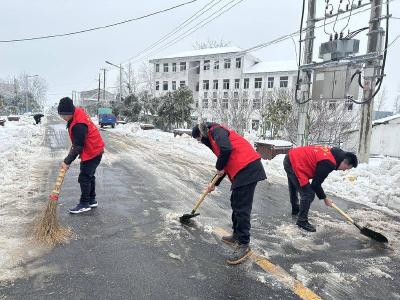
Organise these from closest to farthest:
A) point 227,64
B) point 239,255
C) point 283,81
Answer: point 239,255, point 283,81, point 227,64

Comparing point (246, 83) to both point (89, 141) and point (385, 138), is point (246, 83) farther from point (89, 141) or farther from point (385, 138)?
point (89, 141)

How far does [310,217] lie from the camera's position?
208 inches

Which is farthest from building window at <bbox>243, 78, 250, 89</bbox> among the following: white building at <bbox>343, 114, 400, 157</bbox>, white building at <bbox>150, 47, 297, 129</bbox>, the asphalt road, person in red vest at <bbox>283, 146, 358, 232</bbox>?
person in red vest at <bbox>283, 146, 358, 232</bbox>

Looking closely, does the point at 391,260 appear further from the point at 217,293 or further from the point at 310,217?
the point at 217,293

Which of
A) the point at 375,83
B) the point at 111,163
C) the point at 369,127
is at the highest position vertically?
the point at 375,83

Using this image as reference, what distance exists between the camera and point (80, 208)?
4.95 metres

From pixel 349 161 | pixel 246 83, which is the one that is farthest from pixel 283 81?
pixel 349 161

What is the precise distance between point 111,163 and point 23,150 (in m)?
3.33

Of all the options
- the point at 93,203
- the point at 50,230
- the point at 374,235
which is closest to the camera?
the point at 50,230

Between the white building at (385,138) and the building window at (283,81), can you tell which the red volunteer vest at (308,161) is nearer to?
the white building at (385,138)

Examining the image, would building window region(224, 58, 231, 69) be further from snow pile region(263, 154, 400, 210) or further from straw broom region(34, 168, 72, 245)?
straw broom region(34, 168, 72, 245)

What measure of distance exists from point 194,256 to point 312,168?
82.2 inches

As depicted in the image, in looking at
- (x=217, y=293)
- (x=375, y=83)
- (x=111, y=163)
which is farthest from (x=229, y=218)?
(x=375, y=83)

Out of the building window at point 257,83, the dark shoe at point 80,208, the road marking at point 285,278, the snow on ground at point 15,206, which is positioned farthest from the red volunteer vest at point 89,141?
the building window at point 257,83
